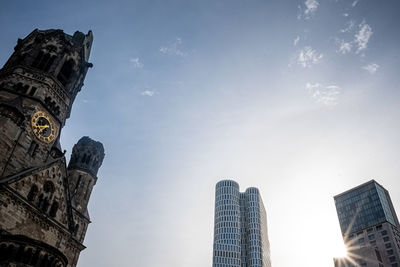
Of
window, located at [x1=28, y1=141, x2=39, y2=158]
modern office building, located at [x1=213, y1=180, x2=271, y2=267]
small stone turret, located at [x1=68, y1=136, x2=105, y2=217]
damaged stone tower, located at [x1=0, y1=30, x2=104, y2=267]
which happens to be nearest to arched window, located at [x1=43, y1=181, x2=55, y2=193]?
damaged stone tower, located at [x1=0, y1=30, x2=104, y2=267]

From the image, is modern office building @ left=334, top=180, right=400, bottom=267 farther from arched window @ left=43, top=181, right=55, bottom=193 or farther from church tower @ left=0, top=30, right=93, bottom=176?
church tower @ left=0, top=30, right=93, bottom=176

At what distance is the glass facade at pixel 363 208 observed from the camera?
128000 mm

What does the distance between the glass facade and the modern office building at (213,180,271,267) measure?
40172 millimetres

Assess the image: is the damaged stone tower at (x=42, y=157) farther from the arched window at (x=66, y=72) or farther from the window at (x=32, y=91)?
the window at (x=32, y=91)

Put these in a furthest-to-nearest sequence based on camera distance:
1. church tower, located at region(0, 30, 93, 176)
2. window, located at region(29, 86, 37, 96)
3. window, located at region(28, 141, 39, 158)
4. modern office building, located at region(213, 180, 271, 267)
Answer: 1. modern office building, located at region(213, 180, 271, 267)
2. window, located at region(29, 86, 37, 96)
3. window, located at region(28, 141, 39, 158)
4. church tower, located at region(0, 30, 93, 176)

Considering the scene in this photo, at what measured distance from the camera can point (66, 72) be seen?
123ft

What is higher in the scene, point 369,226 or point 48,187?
point 369,226

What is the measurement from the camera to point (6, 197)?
74.2ft

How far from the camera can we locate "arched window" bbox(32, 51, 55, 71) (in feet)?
114

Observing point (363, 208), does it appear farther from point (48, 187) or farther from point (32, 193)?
point (32, 193)

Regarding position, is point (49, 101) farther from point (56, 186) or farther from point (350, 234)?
point (350, 234)

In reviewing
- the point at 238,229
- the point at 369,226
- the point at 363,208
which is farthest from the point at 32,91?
the point at 363,208

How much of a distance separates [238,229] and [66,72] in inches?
4350

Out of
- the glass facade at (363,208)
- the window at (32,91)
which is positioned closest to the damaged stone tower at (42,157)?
the window at (32,91)
